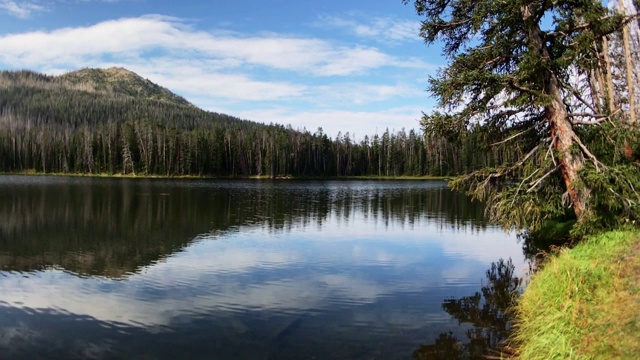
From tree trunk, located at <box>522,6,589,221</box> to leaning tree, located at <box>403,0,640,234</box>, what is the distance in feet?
0.10

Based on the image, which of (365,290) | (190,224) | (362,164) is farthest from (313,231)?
(362,164)

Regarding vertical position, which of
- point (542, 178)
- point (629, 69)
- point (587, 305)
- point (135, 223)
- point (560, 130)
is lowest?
point (135, 223)

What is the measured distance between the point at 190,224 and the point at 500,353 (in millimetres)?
26965

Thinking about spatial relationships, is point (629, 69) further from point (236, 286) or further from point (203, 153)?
point (203, 153)

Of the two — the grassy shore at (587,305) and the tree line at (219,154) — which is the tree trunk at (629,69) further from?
the tree line at (219,154)

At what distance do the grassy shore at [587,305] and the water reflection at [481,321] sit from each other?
524mm

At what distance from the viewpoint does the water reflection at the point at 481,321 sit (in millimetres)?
10805

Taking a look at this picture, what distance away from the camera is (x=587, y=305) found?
30.0ft

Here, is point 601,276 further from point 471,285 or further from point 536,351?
point 471,285

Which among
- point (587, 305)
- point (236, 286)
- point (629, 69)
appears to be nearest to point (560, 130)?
point (587, 305)

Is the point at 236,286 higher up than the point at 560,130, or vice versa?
the point at 560,130

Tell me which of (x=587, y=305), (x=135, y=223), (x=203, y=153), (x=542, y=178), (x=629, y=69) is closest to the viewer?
(x=587, y=305)

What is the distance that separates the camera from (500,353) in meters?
10.5

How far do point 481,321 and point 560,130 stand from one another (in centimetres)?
604
